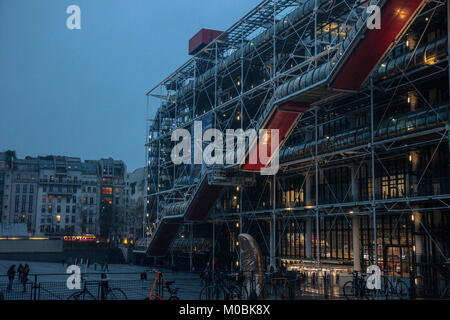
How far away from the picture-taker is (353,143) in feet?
79.6

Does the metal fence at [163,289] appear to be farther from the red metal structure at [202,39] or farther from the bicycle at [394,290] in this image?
the red metal structure at [202,39]

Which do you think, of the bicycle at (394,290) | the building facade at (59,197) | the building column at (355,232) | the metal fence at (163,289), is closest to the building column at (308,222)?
the building column at (355,232)

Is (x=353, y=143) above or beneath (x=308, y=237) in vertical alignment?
above

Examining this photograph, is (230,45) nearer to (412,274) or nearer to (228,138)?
(228,138)

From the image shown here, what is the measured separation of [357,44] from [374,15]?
4.50 ft

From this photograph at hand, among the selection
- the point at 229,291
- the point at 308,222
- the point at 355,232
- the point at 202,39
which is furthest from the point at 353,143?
the point at 202,39

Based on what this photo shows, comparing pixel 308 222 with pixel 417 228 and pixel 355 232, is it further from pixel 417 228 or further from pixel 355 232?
pixel 417 228

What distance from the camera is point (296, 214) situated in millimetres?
30484

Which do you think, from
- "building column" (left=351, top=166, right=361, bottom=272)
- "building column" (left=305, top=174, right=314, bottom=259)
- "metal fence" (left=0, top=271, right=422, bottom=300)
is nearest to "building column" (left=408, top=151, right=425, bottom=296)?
"building column" (left=351, top=166, right=361, bottom=272)

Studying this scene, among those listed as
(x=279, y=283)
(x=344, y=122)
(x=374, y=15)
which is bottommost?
(x=279, y=283)

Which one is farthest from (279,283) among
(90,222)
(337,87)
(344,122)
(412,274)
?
(90,222)

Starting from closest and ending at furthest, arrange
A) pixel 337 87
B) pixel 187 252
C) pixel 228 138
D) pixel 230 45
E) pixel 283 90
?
pixel 337 87, pixel 283 90, pixel 228 138, pixel 230 45, pixel 187 252

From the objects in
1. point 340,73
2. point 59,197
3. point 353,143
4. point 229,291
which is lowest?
point 229,291

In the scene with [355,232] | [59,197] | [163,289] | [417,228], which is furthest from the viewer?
[59,197]
